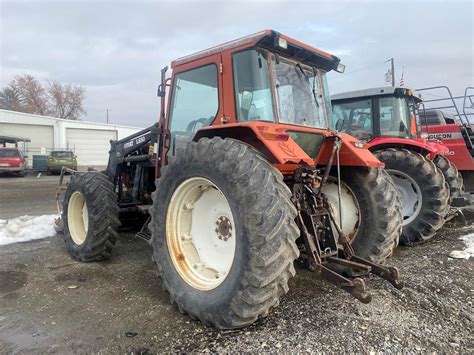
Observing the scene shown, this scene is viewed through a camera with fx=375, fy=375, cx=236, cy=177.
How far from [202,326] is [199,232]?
0.87 metres

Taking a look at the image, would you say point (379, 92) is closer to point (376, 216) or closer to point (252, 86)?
point (376, 216)

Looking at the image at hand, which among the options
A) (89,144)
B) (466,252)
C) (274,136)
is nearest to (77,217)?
(274,136)

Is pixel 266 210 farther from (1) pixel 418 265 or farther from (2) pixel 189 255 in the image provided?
(1) pixel 418 265

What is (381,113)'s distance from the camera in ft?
23.2

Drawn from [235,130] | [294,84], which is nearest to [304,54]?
[294,84]

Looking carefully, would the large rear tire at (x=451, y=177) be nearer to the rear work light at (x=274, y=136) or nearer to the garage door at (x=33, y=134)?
the rear work light at (x=274, y=136)

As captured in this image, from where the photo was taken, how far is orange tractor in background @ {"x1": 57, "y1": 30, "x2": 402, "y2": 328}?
2.74m

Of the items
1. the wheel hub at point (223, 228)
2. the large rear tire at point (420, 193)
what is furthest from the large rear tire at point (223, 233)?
the large rear tire at point (420, 193)

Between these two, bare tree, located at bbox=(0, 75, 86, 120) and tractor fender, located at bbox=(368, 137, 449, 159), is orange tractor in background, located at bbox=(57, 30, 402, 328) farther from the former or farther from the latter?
bare tree, located at bbox=(0, 75, 86, 120)

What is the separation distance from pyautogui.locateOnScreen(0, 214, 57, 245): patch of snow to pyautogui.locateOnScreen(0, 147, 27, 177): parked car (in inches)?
608

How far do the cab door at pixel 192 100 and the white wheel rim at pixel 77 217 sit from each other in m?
1.61

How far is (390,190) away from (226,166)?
191 cm

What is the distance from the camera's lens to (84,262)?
485cm

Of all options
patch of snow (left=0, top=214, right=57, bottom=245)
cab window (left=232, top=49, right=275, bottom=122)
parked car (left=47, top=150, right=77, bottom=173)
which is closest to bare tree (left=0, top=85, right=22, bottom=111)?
parked car (left=47, top=150, right=77, bottom=173)
